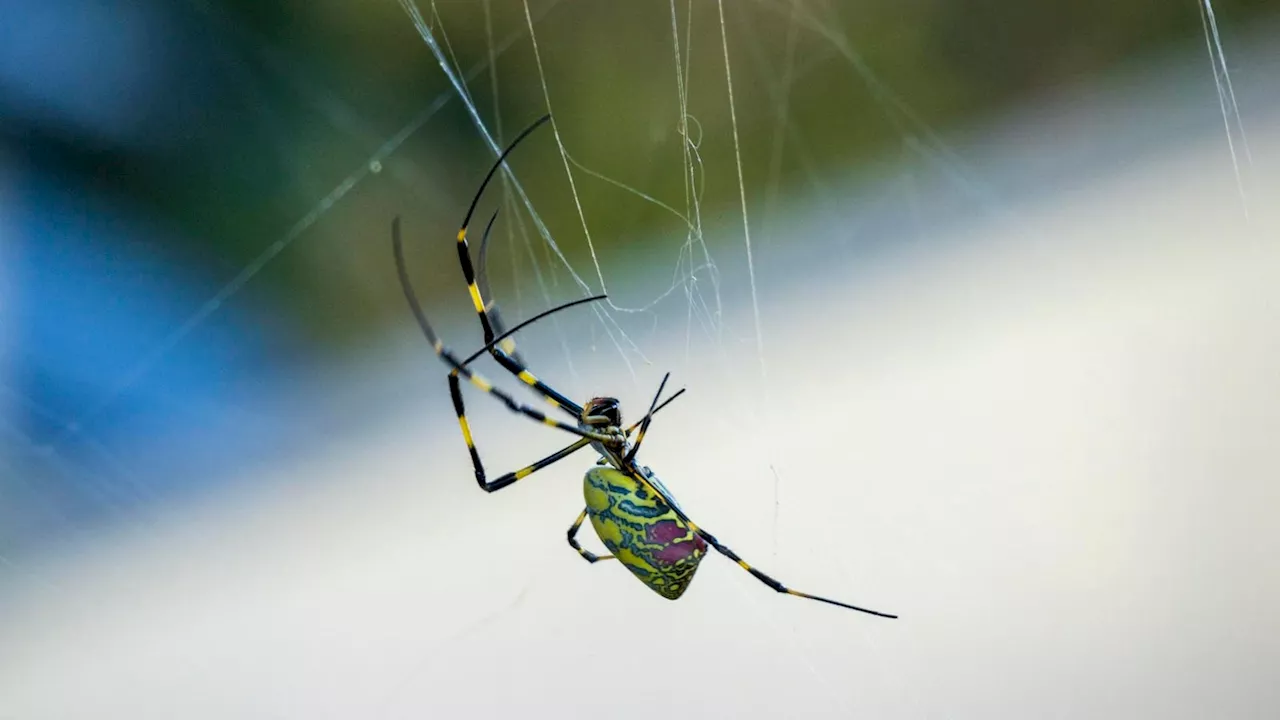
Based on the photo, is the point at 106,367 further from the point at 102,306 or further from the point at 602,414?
the point at 602,414

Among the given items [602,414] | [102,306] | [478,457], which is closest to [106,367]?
[102,306]

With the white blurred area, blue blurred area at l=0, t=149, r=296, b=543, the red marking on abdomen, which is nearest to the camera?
the red marking on abdomen

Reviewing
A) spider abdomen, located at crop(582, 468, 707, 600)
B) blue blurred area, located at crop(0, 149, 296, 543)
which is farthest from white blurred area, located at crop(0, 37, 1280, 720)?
spider abdomen, located at crop(582, 468, 707, 600)

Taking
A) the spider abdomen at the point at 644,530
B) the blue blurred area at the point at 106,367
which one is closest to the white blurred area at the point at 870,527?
the blue blurred area at the point at 106,367

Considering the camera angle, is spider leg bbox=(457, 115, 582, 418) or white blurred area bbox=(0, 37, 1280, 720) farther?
white blurred area bbox=(0, 37, 1280, 720)

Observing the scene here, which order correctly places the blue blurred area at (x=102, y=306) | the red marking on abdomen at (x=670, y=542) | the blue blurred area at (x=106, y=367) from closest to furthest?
the red marking on abdomen at (x=670, y=542) < the blue blurred area at (x=102, y=306) < the blue blurred area at (x=106, y=367)

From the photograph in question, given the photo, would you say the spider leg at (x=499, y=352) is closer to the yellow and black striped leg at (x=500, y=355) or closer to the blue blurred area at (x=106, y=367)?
the yellow and black striped leg at (x=500, y=355)

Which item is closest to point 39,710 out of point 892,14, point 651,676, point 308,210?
point 308,210

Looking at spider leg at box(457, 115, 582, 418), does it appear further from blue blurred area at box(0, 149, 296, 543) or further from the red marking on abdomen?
blue blurred area at box(0, 149, 296, 543)
